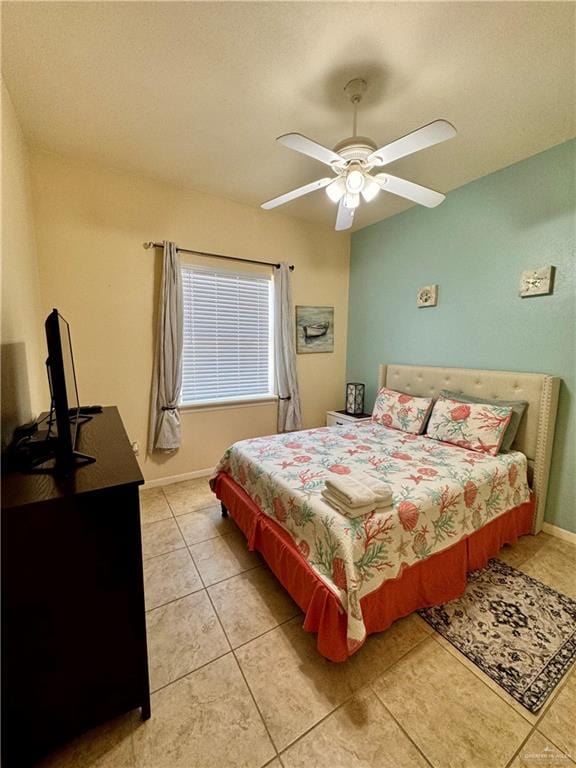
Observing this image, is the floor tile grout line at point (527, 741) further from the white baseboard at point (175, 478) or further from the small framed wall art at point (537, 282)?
the white baseboard at point (175, 478)

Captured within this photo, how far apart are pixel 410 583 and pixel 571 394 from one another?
1.82 m

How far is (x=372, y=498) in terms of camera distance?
1.42 meters

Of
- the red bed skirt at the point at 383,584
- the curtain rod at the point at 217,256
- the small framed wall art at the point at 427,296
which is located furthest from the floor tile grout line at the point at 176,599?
the small framed wall art at the point at 427,296

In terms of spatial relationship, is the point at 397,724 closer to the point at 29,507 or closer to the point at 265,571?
the point at 265,571

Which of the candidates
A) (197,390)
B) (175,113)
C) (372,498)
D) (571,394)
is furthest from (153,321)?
(571,394)

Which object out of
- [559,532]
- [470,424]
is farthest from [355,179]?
[559,532]

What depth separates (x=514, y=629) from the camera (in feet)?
4.96

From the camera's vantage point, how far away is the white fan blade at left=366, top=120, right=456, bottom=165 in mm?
1325

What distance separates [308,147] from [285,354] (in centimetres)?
213

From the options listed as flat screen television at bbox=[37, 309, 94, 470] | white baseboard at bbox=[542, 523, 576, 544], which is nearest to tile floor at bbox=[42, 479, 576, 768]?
flat screen television at bbox=[37, 309, 94, 470]

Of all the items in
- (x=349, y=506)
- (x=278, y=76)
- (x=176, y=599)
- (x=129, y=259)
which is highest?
(x=278, y=76)

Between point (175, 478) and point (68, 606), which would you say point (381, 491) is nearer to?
point (68, 606)

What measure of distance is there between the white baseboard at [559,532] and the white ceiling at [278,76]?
2.79 meters

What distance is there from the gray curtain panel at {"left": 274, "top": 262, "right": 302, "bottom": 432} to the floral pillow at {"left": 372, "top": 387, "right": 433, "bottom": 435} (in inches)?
37.8
